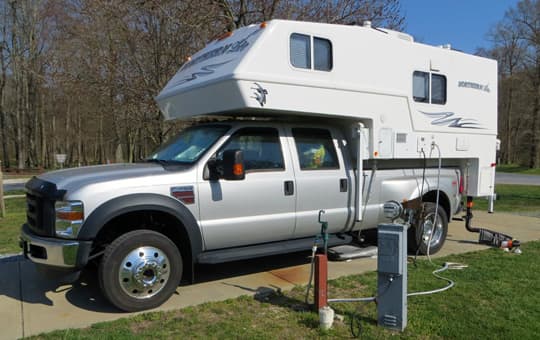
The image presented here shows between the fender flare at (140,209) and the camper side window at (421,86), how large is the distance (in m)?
3.81

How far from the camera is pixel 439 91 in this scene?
643 centimetres

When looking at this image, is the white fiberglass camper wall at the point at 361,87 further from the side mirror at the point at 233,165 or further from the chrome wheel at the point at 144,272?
the chrome wheel at the point at 144,272

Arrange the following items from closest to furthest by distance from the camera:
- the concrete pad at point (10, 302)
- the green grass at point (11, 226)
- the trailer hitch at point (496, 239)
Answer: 1. the concrete pad at point (10, 302)
2. the trailer hitch at point (496, 239)
3. the green grass at point (11, 226)

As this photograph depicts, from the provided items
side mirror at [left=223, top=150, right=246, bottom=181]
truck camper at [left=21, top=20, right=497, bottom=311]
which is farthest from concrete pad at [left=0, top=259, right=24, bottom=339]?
side mirror at [left=223, top=150, right=246, bottom=181]

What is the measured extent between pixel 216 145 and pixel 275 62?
1.17 metres

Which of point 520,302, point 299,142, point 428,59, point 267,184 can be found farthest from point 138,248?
point 428,59

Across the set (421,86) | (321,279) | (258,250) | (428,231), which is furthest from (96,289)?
(421,86)

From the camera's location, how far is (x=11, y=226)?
8836 mm

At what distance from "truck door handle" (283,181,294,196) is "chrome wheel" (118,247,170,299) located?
1.61 meters

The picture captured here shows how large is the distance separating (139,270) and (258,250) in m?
1.38

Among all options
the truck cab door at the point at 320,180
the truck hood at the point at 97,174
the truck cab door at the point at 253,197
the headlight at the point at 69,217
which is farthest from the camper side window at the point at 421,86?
the headlight at the point at 69,217

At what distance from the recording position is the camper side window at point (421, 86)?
613 centimetres

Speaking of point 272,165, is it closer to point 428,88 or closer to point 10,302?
point 428,88

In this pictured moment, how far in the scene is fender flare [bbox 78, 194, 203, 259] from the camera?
396cm
